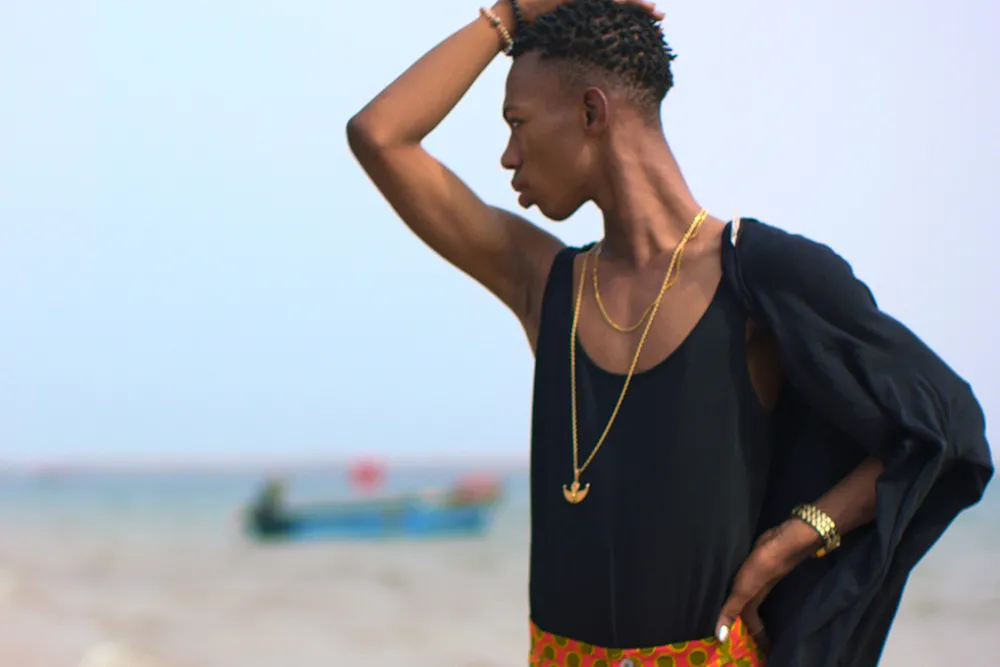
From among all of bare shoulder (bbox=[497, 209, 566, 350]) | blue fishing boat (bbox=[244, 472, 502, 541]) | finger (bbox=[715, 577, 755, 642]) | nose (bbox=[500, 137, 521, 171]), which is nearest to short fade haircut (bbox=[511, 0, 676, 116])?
nose (bbox=[500, 137, 521, 171])

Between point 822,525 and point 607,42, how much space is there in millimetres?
653

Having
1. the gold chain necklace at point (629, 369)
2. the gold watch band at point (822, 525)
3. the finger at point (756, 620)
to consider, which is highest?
the gold chain necklace at point (629, 369)

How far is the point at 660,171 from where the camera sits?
1.67 metres

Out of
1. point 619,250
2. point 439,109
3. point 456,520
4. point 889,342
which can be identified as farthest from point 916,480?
point 456,520

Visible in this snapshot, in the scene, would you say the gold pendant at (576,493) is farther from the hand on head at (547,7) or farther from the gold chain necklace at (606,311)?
the hand on head at (547,7)

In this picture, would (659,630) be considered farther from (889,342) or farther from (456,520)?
(456,520)

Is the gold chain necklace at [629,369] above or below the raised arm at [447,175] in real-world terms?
below

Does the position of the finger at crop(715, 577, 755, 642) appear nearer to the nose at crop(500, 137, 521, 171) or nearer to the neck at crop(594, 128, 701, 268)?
the neck at crop(594, 128, 701, 268)

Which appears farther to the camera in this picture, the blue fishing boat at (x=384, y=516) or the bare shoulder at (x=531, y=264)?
the blue fishing boat at (x=384, y=516)

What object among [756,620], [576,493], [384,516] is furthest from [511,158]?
[384,516]

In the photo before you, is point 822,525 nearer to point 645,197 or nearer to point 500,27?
point 645,197

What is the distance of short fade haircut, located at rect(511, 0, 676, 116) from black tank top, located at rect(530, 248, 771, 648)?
288mm

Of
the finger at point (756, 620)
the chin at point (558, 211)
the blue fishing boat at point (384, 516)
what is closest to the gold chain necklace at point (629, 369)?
the chin at point (558, 211)

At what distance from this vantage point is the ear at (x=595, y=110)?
1.64 metres
